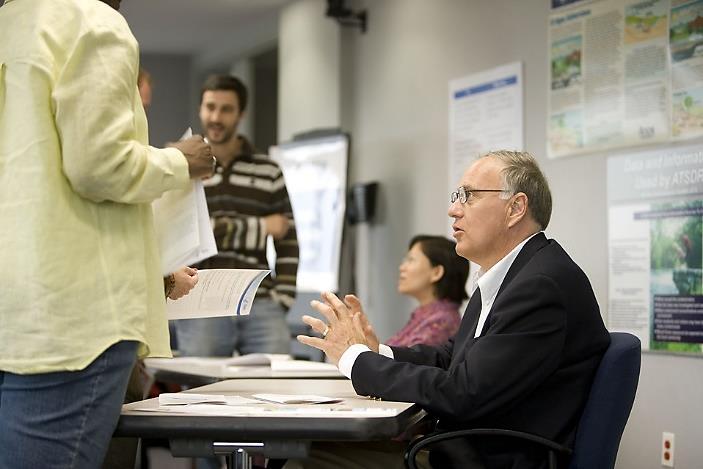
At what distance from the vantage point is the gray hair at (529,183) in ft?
7.86

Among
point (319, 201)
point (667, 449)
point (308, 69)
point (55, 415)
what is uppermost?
point (308, 69)

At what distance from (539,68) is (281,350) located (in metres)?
1.72

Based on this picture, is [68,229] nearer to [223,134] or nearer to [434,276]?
[434,276]

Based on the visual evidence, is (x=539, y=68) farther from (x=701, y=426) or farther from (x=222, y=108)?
(x=701, y=426)

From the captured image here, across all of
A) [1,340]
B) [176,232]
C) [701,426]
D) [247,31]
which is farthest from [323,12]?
[1,340]

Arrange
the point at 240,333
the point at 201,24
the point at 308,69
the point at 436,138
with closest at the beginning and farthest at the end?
the point at 240,333
the point at 436,138
the point at 308,69
the point at 201,24

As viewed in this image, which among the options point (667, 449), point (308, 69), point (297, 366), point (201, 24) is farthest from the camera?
point (201, 24)

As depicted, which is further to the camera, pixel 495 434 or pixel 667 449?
pixel 667 449

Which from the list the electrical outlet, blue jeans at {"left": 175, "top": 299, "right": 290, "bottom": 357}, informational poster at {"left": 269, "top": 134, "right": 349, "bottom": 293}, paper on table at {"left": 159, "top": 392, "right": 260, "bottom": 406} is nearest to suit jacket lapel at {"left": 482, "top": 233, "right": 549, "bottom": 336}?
paper on table at {"left": 159, "top": 392, "right": 260, "bottom": 406}

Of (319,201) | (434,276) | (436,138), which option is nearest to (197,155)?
(434,276)

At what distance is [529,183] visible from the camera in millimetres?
2402

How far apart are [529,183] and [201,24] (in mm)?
5798

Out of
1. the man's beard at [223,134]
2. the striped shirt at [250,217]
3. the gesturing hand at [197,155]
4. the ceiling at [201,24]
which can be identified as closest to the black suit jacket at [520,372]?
the gesturing hand at [197,155]

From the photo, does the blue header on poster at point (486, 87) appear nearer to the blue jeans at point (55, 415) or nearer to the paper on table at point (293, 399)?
the paper on table at point (293, 399)
